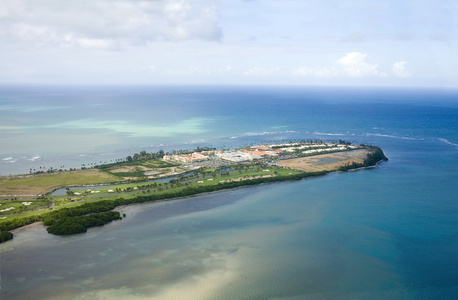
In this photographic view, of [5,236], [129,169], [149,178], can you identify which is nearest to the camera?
[5,236]

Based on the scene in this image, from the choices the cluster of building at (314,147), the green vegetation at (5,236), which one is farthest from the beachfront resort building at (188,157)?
the green vegetation at (5,236)

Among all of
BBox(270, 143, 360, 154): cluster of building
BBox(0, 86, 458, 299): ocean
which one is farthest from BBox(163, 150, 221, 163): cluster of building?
BBox(270, 143, 360, 154): cluster of building

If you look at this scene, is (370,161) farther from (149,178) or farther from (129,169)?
(129,169)

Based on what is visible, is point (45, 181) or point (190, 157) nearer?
point (45, 181)

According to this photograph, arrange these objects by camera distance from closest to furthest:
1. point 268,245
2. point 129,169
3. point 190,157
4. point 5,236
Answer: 1. point 268,245
2. point 5,236
3. point 129,169
4. point 190,157

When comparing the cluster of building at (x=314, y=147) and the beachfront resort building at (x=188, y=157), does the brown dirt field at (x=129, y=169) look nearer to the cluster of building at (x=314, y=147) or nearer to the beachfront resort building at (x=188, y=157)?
the beachfront resort building at (x=188, y=157)

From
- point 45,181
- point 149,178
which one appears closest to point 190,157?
point 149,178

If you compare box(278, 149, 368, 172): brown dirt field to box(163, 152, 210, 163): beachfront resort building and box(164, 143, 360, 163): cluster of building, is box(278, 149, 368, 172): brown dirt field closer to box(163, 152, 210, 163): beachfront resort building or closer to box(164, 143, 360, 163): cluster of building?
box(164, 143, 360, 163): cluster of building

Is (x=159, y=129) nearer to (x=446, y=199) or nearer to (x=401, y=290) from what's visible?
(x=446, y=199)
